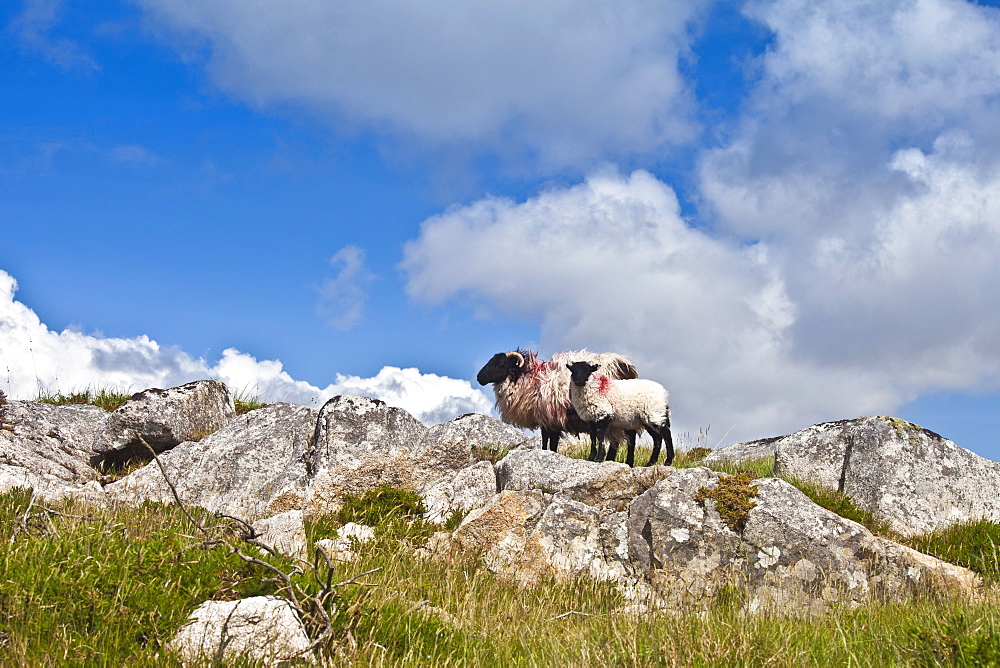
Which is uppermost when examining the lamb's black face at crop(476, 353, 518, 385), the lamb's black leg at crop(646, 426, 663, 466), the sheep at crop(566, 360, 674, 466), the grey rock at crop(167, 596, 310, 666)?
the lamb's black face at crop(476, 353, 518, 385)

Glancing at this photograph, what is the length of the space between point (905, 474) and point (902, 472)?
0.06 metres

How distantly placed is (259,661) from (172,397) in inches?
661

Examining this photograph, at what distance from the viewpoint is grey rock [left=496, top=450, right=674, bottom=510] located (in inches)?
432

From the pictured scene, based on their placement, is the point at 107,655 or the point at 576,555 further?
the point at 576,555

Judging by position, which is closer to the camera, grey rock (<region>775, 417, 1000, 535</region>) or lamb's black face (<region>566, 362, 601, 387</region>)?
lamb's black face (<region>566, 362, 601, 387</region>)

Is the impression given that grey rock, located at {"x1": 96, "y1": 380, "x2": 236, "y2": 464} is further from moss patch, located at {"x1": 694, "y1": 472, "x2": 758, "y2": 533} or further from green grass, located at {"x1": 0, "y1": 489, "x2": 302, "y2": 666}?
moss patch, located at {"x1": 694, "y1": 472, "x2": 758, "y2": 533}

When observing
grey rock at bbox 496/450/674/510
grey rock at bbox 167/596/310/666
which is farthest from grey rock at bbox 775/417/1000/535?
grey rock at bbox 167/596/310/666

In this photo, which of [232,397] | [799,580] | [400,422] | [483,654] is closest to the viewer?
[483,654]

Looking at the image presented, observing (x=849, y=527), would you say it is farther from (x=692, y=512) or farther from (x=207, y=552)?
(x=207, y=552)

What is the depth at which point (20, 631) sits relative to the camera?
16.6ft

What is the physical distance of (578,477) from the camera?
11.3 metres

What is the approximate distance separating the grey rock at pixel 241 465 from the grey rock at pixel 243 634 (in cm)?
874

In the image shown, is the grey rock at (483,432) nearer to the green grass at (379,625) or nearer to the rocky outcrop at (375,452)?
the rocky outcrop at (375,452)

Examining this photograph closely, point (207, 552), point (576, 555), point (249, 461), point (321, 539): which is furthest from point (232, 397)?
point (207, 552)
